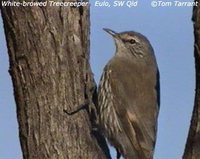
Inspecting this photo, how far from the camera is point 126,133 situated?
586 centimetres

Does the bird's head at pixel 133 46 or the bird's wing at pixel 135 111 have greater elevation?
the bird's head at pixel 133 46

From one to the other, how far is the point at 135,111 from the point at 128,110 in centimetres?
10

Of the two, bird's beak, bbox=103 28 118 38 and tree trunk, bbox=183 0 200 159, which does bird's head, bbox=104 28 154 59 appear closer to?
bird's beak, bbox=103 28 118 38

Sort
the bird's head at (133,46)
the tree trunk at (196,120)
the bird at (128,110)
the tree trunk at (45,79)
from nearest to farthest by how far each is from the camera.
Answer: the tree trunk at (196,120), the tree trunk at (45,79), the bird at (128,110), the bird's head at (133,46)

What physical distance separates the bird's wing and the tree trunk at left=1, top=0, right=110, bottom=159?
1.27m

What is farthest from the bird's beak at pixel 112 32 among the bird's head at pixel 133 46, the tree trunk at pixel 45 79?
the tree trunk at pixel 45 79

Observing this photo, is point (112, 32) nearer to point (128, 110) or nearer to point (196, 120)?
point (128, 110)

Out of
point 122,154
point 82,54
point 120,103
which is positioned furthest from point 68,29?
point 122,154

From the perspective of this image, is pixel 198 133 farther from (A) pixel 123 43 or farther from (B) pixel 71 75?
(A) pixel 123 43

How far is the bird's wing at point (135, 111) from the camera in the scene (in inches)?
229

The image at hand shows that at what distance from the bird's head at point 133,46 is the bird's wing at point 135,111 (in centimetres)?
65

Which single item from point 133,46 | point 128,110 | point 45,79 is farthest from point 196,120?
point 133,46

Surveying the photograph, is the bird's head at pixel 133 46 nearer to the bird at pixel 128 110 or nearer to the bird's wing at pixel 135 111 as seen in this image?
the bird at pixel 128 110

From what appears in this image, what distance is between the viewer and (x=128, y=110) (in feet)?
19.1
